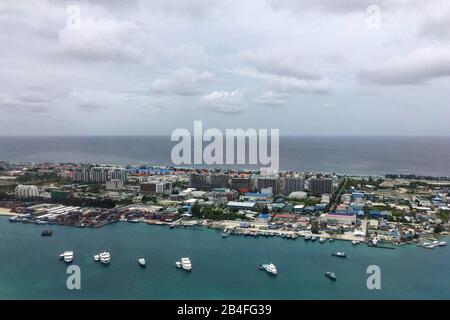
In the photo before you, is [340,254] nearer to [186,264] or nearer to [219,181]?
[186,264]

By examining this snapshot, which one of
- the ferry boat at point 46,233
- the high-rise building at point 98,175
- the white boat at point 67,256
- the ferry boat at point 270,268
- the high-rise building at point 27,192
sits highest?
the high-rise building at point 98,175

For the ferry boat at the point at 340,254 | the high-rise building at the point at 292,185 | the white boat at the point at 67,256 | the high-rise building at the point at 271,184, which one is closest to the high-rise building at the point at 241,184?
the high-rise building at the point at 271,184

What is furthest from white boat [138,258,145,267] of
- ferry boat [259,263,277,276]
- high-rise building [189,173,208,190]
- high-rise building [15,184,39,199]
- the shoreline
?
high-rise building [189,173,208,190]

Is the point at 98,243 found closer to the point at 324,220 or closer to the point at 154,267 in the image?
the point at 154,267

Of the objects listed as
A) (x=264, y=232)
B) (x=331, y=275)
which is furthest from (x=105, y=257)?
(x=331, y=275)

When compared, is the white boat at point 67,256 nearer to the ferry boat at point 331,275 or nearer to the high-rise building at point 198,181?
the ferry boat at point 331,275

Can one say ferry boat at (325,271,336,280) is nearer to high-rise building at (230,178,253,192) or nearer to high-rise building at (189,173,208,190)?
high-rise building at (230,178,253,192)
